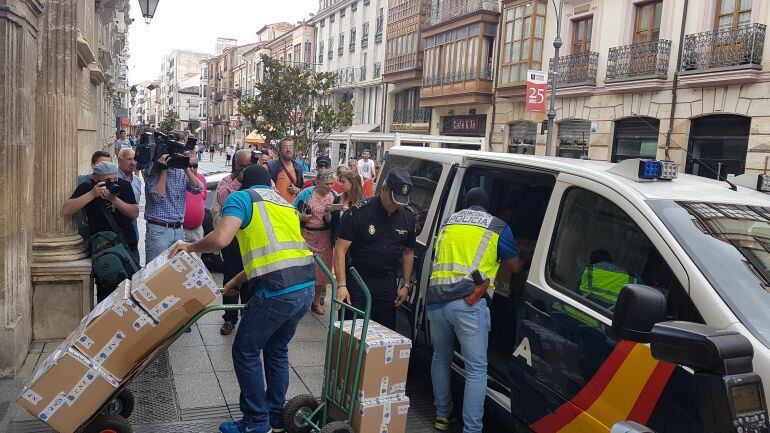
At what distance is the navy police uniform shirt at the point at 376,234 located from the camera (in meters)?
4.79

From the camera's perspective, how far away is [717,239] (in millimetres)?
2953

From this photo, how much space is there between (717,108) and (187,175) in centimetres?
1728

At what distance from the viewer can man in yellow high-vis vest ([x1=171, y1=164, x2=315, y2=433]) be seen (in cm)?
373

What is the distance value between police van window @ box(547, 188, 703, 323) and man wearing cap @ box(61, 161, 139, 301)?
12.6ft

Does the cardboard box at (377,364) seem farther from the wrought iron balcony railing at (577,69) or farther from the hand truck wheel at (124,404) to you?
the wrought iron balcony railing at (577,69)

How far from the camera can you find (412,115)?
3600 centimetres

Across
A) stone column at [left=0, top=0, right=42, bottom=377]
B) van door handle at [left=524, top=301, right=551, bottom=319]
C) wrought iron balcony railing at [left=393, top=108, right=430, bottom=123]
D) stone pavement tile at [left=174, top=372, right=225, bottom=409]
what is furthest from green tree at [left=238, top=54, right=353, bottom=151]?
van door handle at [left=524, top=301, right=551, bottom=319]

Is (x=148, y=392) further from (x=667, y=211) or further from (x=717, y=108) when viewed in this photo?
(x=717, y=108)

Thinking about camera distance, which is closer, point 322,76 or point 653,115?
point 653,115

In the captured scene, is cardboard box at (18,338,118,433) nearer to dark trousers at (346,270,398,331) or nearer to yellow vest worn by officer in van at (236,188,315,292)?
yellow vest worn by officer in van at (236,188,315,292)

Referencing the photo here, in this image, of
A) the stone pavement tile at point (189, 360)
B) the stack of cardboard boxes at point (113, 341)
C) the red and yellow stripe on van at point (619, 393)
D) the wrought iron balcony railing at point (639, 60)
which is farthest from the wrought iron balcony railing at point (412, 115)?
the red and yellow stripe on van at point (619, 393)

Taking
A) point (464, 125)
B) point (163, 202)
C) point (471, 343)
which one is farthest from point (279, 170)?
point (464, 125)

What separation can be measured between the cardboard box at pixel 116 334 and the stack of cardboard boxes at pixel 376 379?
1.06 m

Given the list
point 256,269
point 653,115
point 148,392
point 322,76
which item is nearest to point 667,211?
point 256,269
